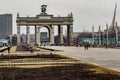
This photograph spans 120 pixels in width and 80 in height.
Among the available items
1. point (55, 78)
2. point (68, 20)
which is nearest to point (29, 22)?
point (68, 20)

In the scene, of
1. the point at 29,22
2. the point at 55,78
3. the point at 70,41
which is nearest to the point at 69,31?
the point at 70,41

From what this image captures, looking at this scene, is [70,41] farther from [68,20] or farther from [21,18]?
[21,18]

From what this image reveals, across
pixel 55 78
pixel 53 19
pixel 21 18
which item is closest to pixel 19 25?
pixel 21 18

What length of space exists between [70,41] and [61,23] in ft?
31.4

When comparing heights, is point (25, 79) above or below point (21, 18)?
below

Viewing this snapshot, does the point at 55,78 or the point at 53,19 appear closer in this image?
the point at 55,78

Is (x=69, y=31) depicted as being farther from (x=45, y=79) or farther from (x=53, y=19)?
(x=45, y=79)

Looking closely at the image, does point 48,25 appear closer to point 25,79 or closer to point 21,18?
point 21,18

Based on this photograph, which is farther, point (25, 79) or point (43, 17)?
point (43, 17)

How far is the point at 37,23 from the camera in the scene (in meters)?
197

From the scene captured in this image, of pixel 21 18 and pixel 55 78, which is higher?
pixel 21 18

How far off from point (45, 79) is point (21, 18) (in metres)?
183

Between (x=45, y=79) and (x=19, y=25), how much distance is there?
18244cm

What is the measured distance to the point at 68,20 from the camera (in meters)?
199
